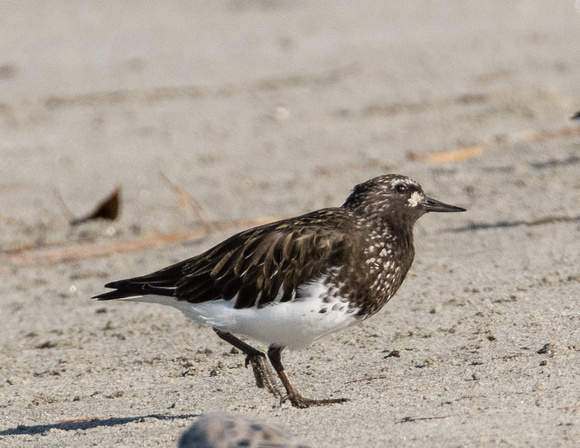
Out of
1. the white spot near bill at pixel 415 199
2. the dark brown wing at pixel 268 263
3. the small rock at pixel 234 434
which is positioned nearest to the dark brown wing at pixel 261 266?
the dark brown wing at pixel 268 263

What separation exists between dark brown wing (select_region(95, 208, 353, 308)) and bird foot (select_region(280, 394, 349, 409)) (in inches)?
16.2

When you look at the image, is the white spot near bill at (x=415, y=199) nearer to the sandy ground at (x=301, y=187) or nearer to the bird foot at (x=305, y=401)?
the sandy ground at (x=301, y=187)

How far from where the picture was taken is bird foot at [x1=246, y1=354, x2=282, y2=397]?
4102mm

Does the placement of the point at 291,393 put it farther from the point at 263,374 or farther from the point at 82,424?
the point at 82,424

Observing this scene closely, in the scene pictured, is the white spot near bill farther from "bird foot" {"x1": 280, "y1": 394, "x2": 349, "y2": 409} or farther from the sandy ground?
"bird foot" {"x1": 280, "y1": 394, "x2": 349, "y2": 409}

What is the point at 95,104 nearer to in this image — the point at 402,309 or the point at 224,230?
the point at 224,230

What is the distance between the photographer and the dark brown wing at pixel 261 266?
4000 mm

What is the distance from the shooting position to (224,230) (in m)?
6.61

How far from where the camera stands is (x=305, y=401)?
13.0ft

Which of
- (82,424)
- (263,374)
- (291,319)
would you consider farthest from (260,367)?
(82,424)

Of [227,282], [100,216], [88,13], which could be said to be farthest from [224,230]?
[88,13]

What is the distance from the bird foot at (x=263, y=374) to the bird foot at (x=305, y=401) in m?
0.08

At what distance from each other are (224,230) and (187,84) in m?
4.26

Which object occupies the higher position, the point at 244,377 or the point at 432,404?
the point at 432,404
